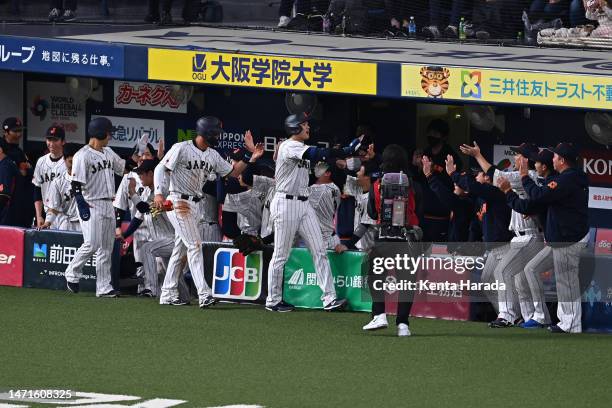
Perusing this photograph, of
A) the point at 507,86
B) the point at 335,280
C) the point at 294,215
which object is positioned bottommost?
the point at 335,280

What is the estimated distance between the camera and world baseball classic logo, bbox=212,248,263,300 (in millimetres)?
12852

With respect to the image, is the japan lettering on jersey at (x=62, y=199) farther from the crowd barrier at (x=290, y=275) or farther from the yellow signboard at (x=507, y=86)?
the yellow signboard at (x=507, y=86)

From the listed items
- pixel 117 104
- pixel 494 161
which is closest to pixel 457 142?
pixel 494 161

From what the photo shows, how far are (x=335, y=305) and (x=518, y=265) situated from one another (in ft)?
5.54

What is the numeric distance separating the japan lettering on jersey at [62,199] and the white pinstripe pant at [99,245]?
2.60 feet

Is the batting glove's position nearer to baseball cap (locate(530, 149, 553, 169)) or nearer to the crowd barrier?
the crowd barrier

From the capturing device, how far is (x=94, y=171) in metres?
12.8

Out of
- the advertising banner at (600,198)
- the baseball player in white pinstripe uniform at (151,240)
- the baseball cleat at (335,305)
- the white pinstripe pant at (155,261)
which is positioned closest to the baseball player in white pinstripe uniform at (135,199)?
the baseball player in white pinstripe uniform at (151,240)

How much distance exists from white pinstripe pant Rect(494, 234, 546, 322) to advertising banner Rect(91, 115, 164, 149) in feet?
18.9

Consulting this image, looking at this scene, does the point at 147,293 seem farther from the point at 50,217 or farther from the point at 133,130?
the point at 133,130

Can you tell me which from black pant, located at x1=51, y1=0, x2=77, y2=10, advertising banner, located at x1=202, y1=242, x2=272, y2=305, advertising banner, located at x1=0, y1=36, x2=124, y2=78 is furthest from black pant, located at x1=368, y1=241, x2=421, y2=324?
black pant, located at x1=51, y1=0, x2=77, y2=10

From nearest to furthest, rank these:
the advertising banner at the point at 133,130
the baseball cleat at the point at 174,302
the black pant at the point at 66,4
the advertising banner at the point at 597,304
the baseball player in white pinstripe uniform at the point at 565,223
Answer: the baseball player in white pinstripe uniform at the point at 565,223, the advertising banner at the point at 597,304, the baseball cleat at the point at 174,302, the advertising banner at the point at 133,130, the black pant at the point at 66,4

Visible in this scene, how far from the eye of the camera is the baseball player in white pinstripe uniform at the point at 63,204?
13688 millimetres

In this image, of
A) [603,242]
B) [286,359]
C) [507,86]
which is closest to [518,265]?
[603,242]
